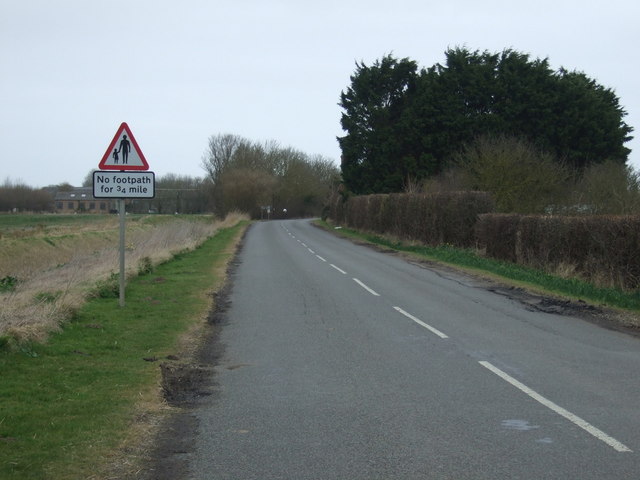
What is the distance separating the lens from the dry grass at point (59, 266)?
31.9ft

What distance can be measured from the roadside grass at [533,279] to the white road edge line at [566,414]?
Result: 726 centimetres

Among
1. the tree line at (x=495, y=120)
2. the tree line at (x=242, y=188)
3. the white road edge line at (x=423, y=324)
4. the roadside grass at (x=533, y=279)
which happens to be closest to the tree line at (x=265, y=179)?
the tree line at (x=242, y=188)

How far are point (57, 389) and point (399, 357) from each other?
4.29 metres

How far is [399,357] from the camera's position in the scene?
895cm

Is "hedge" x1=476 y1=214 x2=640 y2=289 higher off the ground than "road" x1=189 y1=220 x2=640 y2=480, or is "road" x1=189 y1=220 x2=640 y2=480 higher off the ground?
"hedge" x1=476 y1=214 x2=640 y2=289

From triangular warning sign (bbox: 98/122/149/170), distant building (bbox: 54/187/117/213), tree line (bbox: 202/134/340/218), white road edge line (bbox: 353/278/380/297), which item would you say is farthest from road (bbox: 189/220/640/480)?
distant building (bbox: 54/187/117/213)

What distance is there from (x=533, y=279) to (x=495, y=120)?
77.7ft

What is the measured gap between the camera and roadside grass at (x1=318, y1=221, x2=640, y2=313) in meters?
15.0

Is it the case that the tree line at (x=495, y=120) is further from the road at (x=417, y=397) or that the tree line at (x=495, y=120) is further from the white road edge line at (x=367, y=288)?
the road at (x=417, y=397)

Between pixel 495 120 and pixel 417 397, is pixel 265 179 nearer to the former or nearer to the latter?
pixel 495 120

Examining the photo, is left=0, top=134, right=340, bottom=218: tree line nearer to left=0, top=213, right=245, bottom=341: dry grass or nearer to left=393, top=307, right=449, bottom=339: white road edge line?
left=0, top=213, right=245, bottom=341: dry grass

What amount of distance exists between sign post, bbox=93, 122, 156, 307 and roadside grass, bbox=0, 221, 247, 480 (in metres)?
2.10

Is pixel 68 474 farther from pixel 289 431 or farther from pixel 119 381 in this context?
pixel 119 381

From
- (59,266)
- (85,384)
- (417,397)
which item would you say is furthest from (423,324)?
(59,266)
